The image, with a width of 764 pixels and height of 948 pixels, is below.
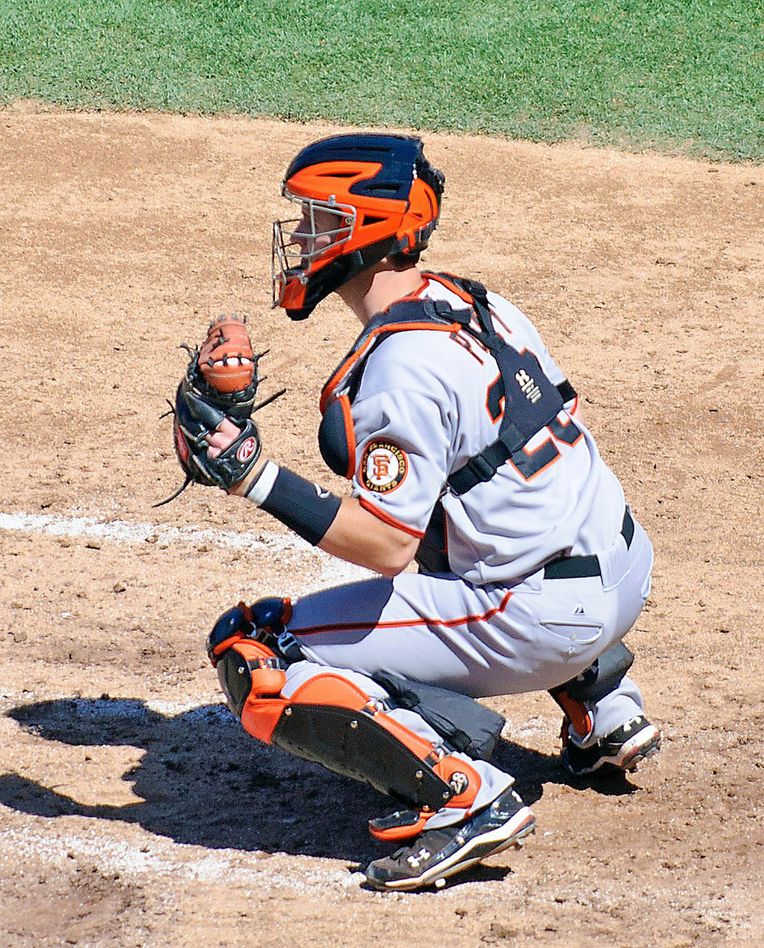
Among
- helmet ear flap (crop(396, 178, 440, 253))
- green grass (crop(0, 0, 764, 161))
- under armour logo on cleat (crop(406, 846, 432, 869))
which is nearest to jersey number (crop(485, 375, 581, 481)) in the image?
helmet ear flap (crop(396, 178, 440, 253))

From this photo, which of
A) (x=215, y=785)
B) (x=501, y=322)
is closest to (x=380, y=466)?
(x=501, y=322)

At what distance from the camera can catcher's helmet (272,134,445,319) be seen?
139 inches

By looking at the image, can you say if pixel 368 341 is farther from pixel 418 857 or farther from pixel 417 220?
pixel 418 857

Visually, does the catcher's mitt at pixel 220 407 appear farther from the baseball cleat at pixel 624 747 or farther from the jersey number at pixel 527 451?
the baseball cleat at pixel 624 747

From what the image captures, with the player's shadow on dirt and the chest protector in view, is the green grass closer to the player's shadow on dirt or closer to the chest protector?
the player's shadow on dirt

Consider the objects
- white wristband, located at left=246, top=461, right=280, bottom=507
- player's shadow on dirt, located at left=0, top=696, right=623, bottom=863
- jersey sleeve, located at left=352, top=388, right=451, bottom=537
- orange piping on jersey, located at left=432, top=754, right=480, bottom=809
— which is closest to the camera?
jersey sleeve, located at left=352, top=388, right=451, bottom=537

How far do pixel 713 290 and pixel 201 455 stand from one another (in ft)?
14.5

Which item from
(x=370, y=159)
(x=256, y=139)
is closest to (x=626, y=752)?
(x=370, y=159)

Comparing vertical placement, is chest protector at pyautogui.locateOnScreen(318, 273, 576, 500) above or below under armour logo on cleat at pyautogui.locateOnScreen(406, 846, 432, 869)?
above

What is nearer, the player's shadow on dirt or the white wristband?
the white wristband

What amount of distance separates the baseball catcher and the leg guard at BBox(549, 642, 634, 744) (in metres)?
0.14

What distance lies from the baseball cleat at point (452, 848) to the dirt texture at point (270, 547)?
0.06 m

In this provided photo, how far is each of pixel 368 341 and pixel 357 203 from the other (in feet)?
1.21

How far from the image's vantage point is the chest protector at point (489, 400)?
3408mm
